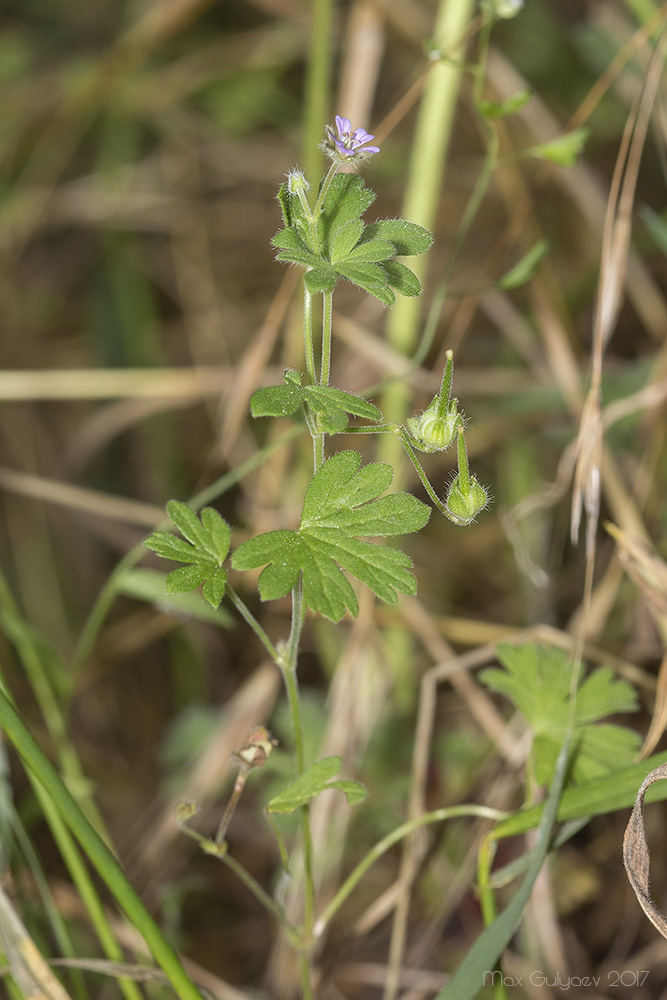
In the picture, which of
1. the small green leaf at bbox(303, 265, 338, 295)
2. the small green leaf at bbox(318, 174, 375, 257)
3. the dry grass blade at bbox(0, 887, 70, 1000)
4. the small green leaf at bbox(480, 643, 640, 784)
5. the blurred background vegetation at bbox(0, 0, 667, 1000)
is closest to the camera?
the small green leaf at bbox(303, 265, 338, 295)

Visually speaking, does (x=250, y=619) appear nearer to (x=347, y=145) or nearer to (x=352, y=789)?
(x=352, y=789)

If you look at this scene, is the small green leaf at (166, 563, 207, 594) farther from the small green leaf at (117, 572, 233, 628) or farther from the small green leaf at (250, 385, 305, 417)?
the small green leaf at (117, 572, 233, 628)

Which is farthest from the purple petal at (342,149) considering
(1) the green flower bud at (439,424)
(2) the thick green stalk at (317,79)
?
(2) the thick green stalk at (317,79)

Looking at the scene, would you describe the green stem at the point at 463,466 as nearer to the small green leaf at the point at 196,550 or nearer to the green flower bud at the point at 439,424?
the green flower bud at the point at 439,424

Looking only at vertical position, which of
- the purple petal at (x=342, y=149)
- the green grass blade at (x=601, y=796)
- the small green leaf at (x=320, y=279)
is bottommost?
the green grass blade at (x=601, y=796)

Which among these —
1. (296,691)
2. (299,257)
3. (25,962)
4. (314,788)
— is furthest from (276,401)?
(25,962)

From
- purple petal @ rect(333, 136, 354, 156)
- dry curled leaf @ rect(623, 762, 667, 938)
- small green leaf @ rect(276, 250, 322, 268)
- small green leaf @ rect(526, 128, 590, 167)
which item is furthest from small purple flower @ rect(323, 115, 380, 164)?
dry curled leaf @ rect(623, 762, 667, 938)
